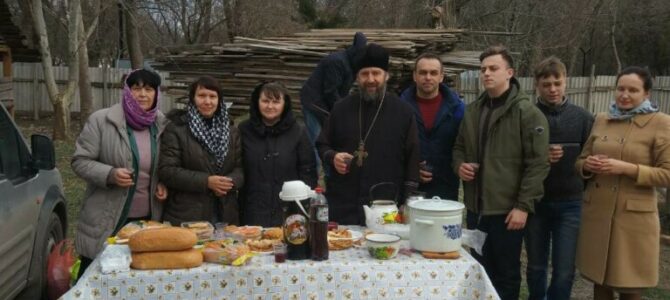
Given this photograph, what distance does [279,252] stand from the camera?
2814 millimetres

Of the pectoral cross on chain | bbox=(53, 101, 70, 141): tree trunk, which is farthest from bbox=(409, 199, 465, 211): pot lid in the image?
bbox=(53, 101, 70, 141): tree trunk

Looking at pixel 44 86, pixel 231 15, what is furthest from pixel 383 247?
pixel 44 86

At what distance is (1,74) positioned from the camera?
1705 cm

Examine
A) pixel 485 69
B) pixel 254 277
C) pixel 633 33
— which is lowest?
pixel 254 277

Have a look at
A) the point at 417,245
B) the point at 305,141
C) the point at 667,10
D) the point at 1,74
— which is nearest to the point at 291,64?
the point at 305,141

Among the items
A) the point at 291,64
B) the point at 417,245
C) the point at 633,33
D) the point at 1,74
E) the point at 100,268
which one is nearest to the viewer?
the point at 100,268

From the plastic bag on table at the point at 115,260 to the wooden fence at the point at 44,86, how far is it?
17.0 m

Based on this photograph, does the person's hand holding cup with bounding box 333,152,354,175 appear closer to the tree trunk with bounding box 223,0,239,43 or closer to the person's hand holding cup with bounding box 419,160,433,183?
the person's hand holding cup with bounding box 419,160,433,183

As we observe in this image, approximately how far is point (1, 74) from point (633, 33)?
27920 millimetres

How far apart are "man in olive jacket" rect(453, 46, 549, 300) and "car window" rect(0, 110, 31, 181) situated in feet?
9.55

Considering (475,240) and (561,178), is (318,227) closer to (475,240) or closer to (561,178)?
(475,240)

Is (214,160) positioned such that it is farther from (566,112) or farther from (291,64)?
(291,64)

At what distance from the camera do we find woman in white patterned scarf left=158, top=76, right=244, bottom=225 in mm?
3609

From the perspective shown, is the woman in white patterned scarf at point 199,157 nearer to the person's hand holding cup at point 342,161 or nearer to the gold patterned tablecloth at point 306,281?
the person's hand holding cup at point 342,161
